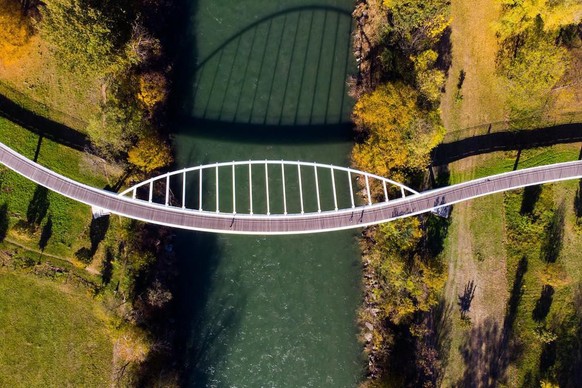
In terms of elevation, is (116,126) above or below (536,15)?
below

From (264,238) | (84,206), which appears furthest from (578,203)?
(84,206)

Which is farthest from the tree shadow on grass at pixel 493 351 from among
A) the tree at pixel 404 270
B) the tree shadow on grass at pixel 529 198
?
the tree shadow on grass at pixel 529 198

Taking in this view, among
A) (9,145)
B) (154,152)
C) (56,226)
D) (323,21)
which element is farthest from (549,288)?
(9,145)

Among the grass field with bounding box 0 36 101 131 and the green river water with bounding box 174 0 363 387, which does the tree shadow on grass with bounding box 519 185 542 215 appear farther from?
the grass field with bounding box 0 36 101 131

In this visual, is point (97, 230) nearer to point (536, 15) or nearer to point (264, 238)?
point (264, 238)

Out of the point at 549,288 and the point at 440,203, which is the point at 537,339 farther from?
the point at 440,203

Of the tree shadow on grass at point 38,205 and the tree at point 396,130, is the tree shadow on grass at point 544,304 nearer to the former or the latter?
the tree at point 396,130
